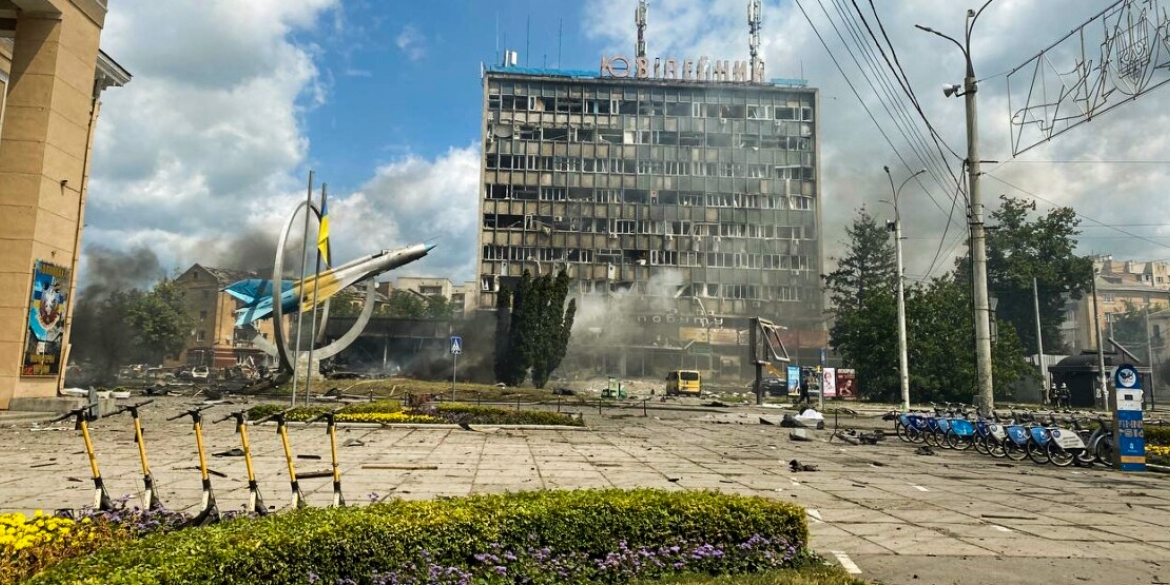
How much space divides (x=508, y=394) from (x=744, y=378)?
46120mm

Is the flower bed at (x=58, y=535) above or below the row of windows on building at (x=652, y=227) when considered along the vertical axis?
below

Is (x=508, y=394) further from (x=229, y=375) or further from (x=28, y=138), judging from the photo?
(x=229, y=375)

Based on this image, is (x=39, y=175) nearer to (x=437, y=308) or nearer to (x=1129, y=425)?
(x=1129, y=425)

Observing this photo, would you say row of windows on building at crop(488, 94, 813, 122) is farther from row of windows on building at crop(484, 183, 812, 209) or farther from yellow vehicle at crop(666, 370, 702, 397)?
yellow vehicle at crop(666, 370, 702, 397)

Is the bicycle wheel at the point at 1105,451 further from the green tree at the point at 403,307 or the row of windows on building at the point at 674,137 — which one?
the green tree at the point at 403,307

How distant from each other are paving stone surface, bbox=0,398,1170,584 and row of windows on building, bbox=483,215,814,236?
67.5 metres

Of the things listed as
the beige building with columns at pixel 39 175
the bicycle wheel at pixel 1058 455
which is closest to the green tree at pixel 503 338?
the beige building with columns at pixel 39 175

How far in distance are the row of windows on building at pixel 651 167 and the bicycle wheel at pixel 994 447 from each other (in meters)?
75.2

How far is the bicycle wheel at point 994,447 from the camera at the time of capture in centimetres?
1700

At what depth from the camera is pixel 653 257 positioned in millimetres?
88312

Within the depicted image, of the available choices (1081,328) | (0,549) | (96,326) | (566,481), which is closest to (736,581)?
(0,549)


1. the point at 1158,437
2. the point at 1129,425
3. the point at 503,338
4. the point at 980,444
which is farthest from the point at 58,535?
the point at 503,338

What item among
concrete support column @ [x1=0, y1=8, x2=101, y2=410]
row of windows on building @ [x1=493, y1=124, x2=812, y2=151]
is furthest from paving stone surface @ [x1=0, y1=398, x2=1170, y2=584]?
row of windows on building @ [x1=493, y1=124, x2=812, y2=151]

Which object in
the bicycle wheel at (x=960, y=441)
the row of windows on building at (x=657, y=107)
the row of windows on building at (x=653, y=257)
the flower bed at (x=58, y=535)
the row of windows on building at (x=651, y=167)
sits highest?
the row of windows on building at (x=657, y=107)
